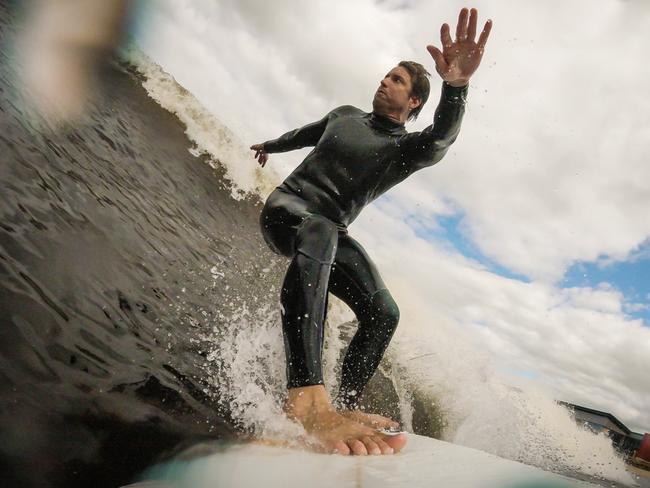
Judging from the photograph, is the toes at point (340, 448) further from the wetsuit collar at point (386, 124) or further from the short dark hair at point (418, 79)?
the short dark hair at point (418, 79)

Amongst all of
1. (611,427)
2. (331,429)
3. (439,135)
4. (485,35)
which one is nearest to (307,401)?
(331,429)

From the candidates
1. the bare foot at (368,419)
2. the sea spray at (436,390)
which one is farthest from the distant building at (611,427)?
Answer: the bare foot at (368,419)

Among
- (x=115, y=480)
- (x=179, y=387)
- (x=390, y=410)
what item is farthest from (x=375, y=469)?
(x=390, y=410)

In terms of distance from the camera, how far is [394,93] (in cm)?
261

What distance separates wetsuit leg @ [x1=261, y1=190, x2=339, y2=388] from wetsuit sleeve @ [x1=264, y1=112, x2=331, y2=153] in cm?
78

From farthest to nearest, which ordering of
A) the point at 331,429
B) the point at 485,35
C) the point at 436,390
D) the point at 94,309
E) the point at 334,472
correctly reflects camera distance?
the point at 436,390, the point at 485,35, the point at 94,309, the point at 331,429, the point at 334,472

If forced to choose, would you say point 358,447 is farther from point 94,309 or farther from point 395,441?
point 94,309

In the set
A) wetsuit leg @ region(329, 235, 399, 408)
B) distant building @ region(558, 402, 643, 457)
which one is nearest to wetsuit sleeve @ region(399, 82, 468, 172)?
wetsuit leg @ region(329, 235, 399, 408)

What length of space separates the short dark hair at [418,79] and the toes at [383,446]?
2.08 meters

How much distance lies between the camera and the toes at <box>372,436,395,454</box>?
1.56 meters

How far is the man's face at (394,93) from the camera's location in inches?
103

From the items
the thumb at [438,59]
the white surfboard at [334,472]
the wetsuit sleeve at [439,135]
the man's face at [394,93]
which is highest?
the man's face at [394,93]

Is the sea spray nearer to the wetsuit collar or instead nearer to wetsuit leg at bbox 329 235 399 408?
wetsuit leg at bbox 329 235 399 408

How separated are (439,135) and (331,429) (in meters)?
1.58
